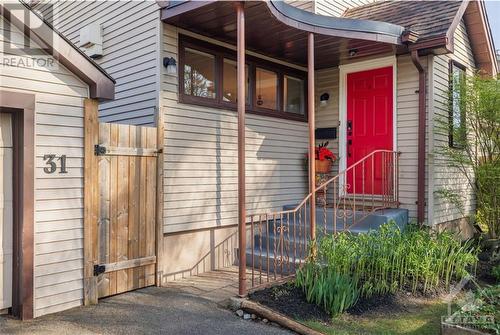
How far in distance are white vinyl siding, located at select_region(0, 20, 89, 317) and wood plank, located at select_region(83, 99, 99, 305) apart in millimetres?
46

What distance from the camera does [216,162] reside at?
5.65 metres

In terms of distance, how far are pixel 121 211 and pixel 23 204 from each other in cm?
100

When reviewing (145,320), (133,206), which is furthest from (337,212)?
(145,320)

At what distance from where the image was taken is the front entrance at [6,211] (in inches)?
147

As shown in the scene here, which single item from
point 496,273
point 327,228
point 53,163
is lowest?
point 496,273

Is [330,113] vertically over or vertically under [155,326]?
over

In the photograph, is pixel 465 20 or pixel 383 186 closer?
pixel 383 186

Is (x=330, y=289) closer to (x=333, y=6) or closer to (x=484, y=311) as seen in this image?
(x=484, y=311)

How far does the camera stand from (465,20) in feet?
23.4

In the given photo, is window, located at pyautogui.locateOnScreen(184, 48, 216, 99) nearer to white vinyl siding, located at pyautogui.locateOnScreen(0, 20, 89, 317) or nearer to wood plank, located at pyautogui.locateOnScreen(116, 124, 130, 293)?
wood plank, located at pyautogui.locateOnScreen(116, 124, 130, 293)

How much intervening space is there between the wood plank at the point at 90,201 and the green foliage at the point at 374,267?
82.0 inches

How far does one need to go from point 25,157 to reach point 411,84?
17.0ft

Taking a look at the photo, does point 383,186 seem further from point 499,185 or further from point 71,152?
point 71,152

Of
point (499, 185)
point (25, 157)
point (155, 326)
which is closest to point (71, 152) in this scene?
point (25, 157)
